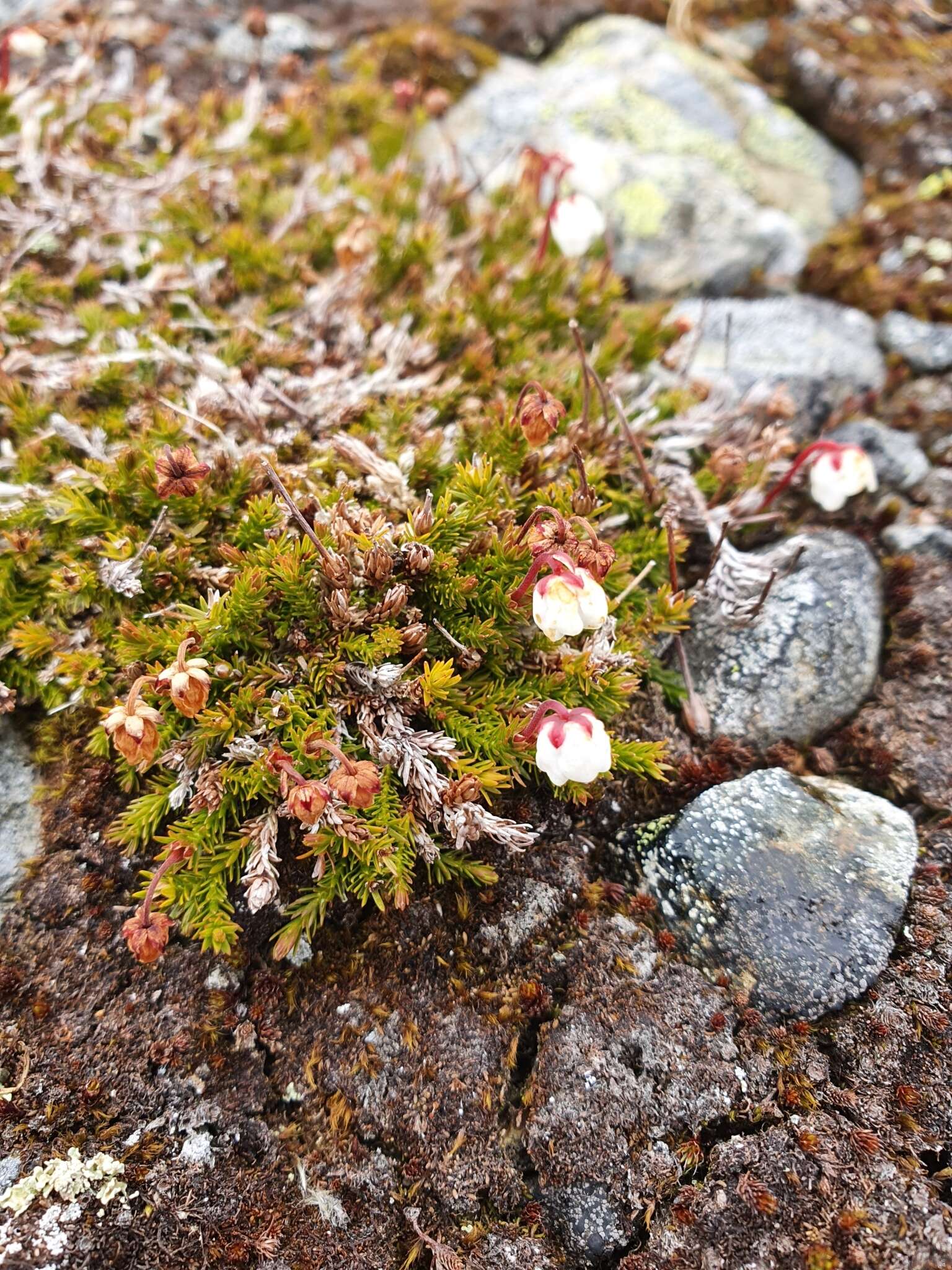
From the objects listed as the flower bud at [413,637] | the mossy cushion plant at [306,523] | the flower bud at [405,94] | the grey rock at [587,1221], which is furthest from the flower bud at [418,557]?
the flower bud at [405,94]

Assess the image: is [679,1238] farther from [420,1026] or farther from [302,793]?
[302,793]

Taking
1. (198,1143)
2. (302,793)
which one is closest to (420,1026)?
(198,1143)

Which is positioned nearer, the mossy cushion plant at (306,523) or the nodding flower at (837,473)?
the mossy cushion plant at (306,523)

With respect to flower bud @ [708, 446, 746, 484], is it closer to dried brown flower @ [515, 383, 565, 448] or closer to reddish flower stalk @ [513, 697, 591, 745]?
dried brown flower @ [515, 383, 565, 448]

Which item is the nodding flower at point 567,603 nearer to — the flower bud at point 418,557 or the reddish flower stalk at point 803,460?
the flower bud at point 418,557

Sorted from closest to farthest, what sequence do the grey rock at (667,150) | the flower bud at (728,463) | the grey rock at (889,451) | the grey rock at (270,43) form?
the flower bud at (728,463) → the grey rock at (889,451) → the grey rock at (667,150) → the grey rock at (270,43)

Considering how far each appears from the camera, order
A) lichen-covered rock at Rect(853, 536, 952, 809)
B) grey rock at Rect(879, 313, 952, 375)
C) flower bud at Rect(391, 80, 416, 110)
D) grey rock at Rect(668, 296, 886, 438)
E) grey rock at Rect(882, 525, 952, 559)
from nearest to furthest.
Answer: lichen-covered rock at Rect(853, 536, 952, 809)
grey rock at Rect(882, 525, 952, 559)
grey rock at Rect(668, 296, 886, 438)
grey rock at Rect(879, 313, 952, 375)
flower bud at Rect(391, 80, 416, 110)

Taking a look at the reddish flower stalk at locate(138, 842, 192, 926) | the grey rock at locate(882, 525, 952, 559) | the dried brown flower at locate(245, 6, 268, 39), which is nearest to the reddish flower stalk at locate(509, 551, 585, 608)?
the reddish flower stalk at locate(138, 842, 192, 926)

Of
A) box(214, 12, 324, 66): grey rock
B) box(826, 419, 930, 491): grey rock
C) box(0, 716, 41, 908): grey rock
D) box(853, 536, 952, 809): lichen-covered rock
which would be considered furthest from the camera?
box(214, 12, 324, 66): grey rock
